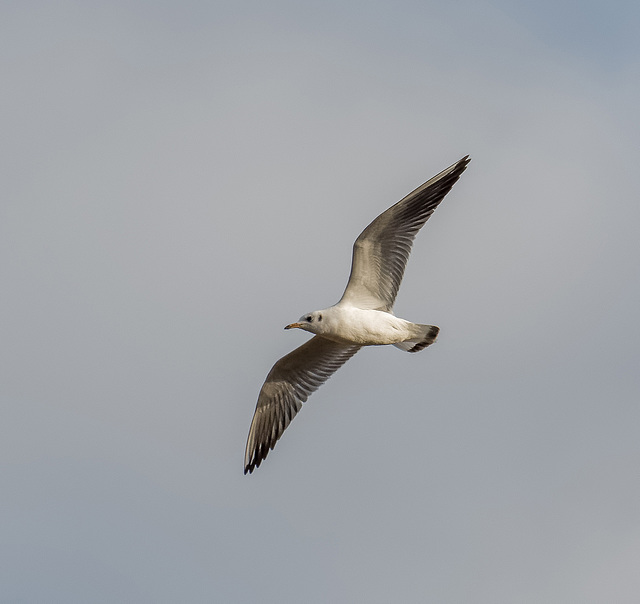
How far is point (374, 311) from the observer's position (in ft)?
49.9

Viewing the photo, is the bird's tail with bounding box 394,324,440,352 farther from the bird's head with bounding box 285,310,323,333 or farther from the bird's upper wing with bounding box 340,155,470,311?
the bird's head with bounding box 285,310,323,333

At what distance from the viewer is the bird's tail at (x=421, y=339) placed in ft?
50.4

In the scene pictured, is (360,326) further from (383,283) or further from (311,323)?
(383,283)

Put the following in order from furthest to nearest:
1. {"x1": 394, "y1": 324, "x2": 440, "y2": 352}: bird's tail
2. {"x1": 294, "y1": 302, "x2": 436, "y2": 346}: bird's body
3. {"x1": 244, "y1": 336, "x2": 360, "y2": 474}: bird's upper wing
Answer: {"x1": 244, "y1": 336, "x2": 360, "y2": 474}: bird's upper wing
{"x1": 394, "y1": 324, "x2": 440, "y2": 352}: bird's tail
{"x1": 294, "y1": 302, "x2": 436, "y2": 346}: bird's body

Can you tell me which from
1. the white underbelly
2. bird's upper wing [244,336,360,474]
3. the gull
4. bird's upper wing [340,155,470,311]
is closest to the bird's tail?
the gull

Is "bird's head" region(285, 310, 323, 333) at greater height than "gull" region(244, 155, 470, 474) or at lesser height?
lesser

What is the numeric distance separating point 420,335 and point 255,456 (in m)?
3.20

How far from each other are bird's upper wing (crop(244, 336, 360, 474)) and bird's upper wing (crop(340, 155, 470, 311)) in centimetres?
133

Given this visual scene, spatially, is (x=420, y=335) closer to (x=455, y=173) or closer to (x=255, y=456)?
(x=455, y=173)

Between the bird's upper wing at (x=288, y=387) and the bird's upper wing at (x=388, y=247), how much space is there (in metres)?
1.33

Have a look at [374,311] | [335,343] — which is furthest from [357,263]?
[335,343]

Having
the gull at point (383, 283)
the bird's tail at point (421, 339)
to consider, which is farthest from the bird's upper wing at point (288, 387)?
the bird's tail at point (421, 339)

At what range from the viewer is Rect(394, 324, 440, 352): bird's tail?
15.4 m

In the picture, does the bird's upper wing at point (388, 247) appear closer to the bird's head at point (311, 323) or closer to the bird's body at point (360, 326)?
the bird's body at point (360, 326)
